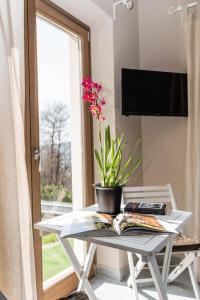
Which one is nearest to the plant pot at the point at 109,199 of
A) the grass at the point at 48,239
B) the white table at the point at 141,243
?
the white table at the point at 141,243

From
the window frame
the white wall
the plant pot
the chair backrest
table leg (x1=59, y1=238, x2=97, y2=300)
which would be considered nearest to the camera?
table leg (x1=59, y1=238, x2=97, y2=300)

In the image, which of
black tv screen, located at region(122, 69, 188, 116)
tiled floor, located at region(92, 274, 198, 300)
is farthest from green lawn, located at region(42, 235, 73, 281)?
black tv screen, located at region(122, 69, 188, 116)

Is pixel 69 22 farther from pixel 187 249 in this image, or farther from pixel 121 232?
pixel 187 249

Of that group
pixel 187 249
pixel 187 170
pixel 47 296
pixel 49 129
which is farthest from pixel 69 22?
pixel 47 296

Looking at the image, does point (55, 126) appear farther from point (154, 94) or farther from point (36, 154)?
point (154, 94)

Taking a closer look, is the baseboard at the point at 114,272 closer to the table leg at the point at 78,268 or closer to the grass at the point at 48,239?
the grass at the point at 48,239

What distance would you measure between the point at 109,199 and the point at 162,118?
4.59ft

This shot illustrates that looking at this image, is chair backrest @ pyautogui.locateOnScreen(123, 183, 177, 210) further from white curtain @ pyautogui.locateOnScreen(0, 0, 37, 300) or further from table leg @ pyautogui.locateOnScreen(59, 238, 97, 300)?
white curtain @ pyautogui.locateOnScreen(0, 0, 37, 300)

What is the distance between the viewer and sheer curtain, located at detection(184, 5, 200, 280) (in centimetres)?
214

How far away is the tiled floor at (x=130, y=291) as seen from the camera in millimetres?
1945

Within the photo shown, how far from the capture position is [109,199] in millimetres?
1394

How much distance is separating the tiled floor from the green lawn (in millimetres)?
338

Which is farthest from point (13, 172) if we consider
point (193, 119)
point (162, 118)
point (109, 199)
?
point (162, 118)

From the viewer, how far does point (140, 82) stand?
2.25 meters
